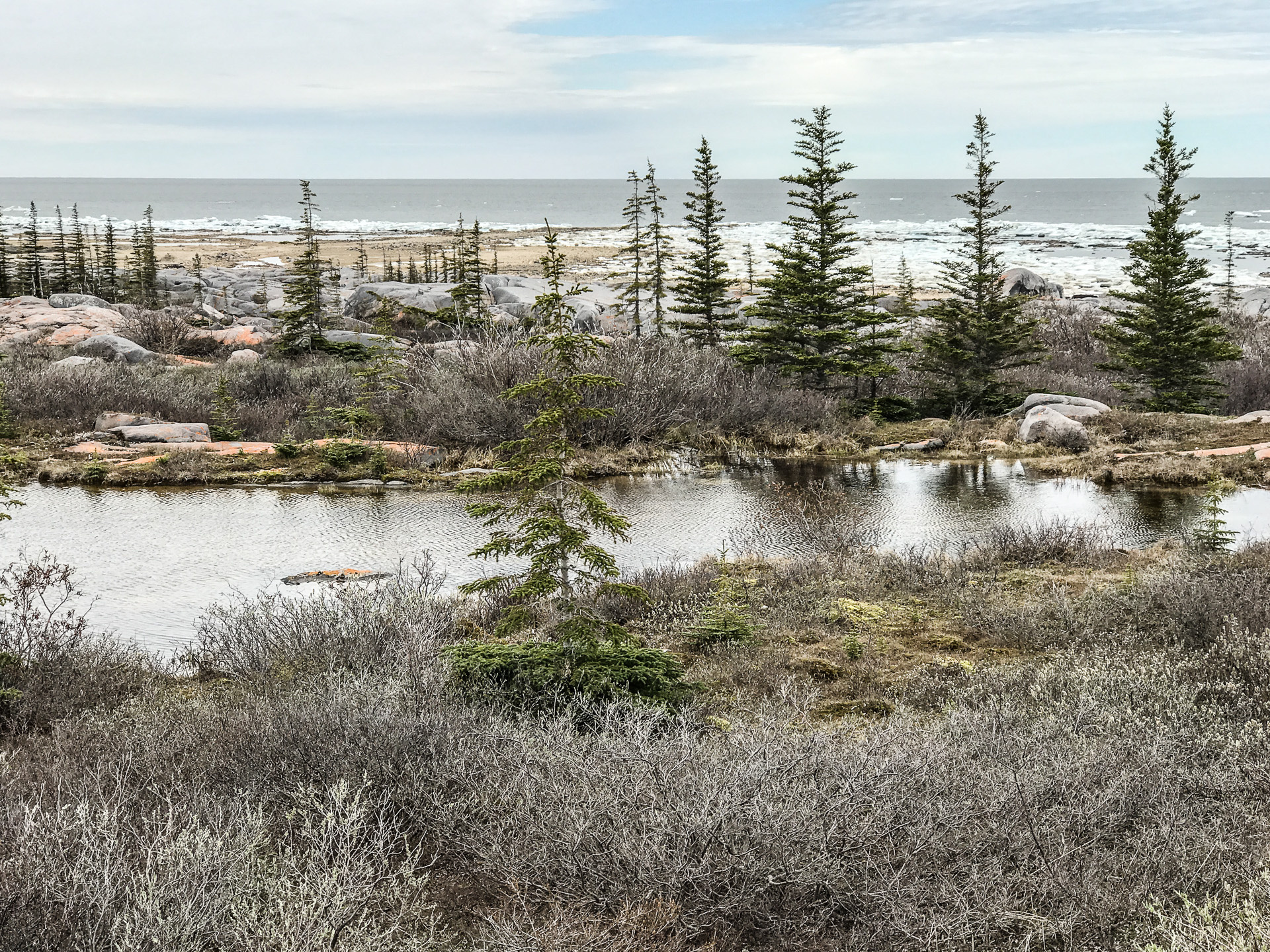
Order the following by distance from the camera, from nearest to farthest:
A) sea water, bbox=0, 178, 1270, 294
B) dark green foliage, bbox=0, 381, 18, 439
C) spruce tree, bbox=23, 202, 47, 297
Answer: dark green foliage, bbox=0, 381, 18, 439 < spruce tree, bbox=23, 202, 47, 297 < sea water, bbox=0, 178, 1270, 294

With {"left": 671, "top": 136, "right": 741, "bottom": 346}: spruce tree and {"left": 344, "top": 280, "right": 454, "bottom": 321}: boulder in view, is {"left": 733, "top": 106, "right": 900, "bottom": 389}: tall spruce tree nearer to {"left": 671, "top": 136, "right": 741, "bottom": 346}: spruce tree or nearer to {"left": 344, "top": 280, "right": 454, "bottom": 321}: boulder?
{"left": 671, "top": 136, "right": 741, "bottom": 346}: spruce tree

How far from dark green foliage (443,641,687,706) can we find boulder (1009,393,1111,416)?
1672 cm

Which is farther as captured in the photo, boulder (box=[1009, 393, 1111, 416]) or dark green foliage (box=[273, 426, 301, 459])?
boulder (box=[1009, 393, 1111, 416])

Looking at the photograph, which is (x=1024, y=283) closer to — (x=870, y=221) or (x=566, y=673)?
(x=566, y=673)

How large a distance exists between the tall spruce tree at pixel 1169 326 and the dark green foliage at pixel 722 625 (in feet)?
53.9

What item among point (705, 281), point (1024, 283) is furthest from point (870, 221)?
point (705, 281)

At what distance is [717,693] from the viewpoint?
7.30 metres

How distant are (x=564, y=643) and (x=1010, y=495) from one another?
1103 cm

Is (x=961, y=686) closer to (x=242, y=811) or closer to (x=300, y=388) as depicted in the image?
(x=242, y=811)

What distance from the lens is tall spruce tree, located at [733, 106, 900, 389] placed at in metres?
21.9

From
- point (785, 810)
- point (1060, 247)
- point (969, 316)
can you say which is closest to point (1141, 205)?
point (1060, 247)

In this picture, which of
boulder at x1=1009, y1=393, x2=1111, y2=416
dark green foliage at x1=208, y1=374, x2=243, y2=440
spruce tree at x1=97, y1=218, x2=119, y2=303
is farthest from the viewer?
spruce tree at x1=97, y1=218, x2=119, y2=303

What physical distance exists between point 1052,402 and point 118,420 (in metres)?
19.9

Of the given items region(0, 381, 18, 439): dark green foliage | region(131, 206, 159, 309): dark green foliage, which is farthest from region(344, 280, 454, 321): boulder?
region(0, 381, 18, 439): dark green foliage
